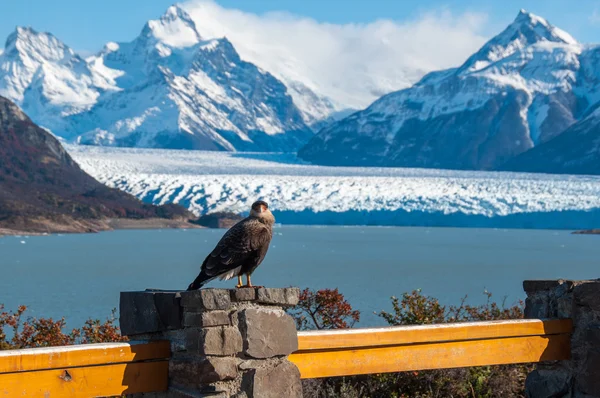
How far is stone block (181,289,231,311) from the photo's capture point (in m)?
4.02

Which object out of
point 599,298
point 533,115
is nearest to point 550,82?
point 533,115

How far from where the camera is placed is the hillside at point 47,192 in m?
98.6

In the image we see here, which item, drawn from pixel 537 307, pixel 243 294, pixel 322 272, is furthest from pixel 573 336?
pixel 322 272

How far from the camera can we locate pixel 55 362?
12.8 ft

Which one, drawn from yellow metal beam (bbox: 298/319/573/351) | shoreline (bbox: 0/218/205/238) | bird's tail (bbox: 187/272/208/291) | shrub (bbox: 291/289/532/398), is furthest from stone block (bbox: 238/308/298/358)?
shoreline (bbox: 0/218/205/238)

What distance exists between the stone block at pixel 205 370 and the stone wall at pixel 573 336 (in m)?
2.17

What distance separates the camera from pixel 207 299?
4023mm

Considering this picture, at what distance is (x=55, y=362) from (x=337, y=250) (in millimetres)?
54605

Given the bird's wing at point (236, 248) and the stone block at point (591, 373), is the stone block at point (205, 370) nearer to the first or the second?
the bird's wing at point (236, 248)

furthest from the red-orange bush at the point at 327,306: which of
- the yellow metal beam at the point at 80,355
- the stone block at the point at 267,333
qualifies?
the yellow metal beam at the point at 80,355

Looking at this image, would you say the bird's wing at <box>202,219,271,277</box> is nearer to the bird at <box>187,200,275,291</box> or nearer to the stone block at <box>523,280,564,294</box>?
the bird at <box>187,200,275,291</box>

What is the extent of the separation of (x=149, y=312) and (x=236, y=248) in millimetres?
491

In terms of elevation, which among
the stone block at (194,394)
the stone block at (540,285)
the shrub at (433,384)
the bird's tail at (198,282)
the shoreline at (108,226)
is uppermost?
the shoreline at (108,226)

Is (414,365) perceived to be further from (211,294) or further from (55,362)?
(55,362)
